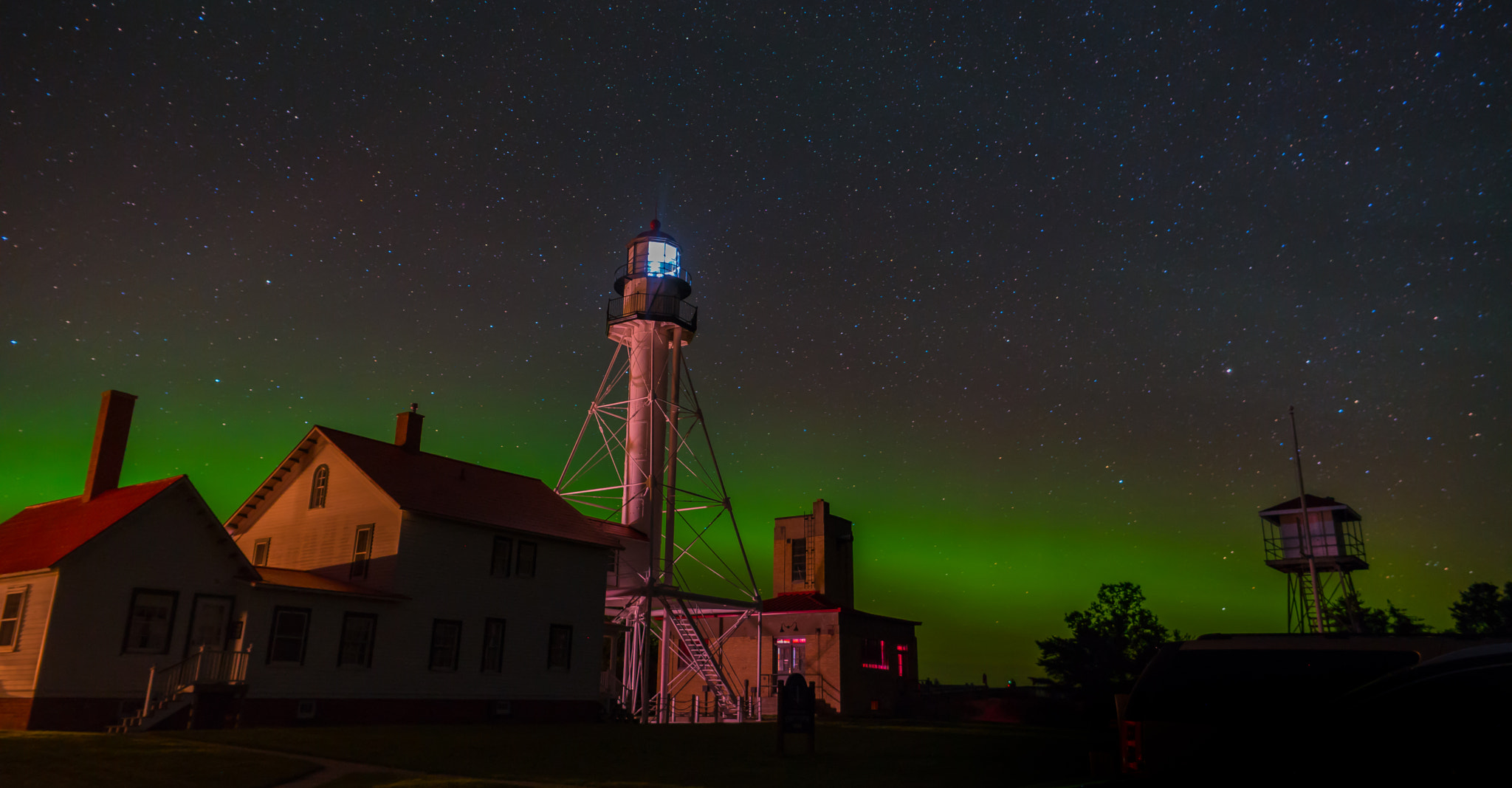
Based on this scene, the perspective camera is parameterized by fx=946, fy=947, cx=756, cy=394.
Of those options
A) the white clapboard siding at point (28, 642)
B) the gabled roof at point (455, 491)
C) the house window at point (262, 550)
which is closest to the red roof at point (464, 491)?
the gabled roof at point (455, 491)

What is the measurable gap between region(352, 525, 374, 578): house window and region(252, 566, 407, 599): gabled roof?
0.44m

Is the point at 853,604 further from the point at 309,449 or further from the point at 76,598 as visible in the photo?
the point at 76,598

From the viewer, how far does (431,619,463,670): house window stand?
96.0ft

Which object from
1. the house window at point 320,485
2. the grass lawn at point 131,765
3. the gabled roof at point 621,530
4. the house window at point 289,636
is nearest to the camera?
the grass lawn at point 131,765

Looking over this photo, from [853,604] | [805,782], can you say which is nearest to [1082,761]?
[805,782]

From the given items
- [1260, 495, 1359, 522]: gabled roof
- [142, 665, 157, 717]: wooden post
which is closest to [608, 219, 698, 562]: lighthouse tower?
[142, 665, 157, 717]: wooden post

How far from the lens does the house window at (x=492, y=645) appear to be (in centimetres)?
3038

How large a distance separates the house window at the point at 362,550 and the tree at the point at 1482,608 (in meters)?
65.8

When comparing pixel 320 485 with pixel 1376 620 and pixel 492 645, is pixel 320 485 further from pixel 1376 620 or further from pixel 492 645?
pixel 1376 620

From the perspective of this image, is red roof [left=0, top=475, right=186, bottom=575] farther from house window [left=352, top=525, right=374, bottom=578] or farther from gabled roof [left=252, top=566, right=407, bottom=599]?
house window [left=352, top=525, right=374, bottom=578]

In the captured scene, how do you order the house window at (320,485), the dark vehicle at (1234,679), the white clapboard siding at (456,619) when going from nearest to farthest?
1. the dark vehicle at (1234,679)
2. the white clapboard siding at (456,619)
3. the house window at (320,485)

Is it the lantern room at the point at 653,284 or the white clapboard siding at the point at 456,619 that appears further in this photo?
the lantern room at the point at 653,284

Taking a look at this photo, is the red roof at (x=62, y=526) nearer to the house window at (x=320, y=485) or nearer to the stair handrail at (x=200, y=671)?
the stair handrail at (x=200, y=671)

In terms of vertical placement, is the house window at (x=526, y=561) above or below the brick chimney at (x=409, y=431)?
below
